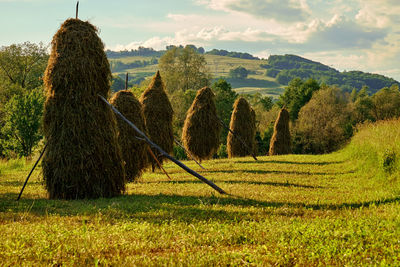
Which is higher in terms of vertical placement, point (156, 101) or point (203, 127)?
point (156, 101)

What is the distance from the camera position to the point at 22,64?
4766 centimetres

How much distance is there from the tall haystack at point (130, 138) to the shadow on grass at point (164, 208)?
16.5 ft

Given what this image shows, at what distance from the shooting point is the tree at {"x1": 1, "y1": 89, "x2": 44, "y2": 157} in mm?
30812

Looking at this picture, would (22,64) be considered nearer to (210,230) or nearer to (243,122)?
(243,122)

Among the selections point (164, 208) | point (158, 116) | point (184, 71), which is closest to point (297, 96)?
point (184, 71)

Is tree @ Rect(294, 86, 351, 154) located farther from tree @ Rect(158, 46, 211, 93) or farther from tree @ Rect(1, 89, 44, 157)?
tree @ Rect(1, 89, 44, 157)

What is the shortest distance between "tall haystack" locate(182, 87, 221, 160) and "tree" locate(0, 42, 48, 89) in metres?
33.2

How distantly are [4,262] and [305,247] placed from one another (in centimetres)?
396

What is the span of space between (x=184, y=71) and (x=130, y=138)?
6079cm

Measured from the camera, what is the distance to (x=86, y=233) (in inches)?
209

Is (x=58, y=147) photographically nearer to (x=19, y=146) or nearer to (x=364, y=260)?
(x=364, y=260)

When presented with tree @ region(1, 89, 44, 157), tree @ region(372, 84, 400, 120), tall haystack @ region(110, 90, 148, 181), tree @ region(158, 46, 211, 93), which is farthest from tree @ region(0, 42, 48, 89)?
tree @ region(372, 84, 400, 120)

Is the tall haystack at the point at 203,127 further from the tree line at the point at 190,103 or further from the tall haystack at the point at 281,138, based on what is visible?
the tall haystack at the point at 281,138

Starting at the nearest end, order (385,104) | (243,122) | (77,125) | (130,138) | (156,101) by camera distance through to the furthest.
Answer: (77,125) → (130,138) → (156,101) → (243,122) → (385,104)
